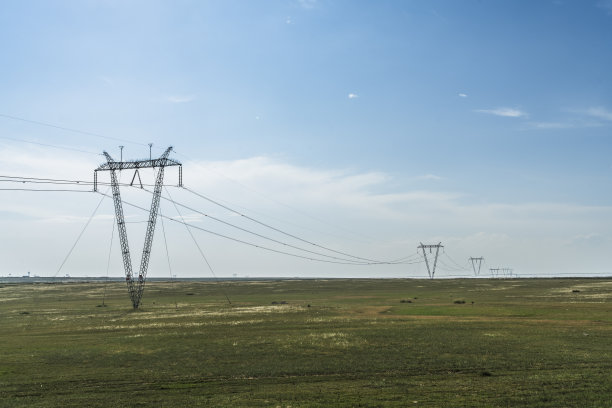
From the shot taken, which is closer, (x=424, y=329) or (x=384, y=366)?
(x=384, y=366)

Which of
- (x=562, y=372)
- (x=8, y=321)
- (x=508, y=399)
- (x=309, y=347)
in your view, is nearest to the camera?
(x=508, y=399)

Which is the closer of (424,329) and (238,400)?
(238,400)

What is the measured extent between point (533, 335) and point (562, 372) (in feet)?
58.6

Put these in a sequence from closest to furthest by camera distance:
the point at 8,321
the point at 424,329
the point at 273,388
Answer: the point at 273,388
the point at 424,329
the point at 8,321

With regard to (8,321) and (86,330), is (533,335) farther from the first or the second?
(8,321)

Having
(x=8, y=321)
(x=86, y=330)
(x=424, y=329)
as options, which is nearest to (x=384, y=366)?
(x=424, y=329)

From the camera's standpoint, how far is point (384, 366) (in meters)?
35.2

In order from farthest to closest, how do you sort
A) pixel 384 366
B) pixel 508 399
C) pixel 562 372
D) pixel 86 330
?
pixel 86 330, pixel 384 366, pixel 562 372, pixel 508 399

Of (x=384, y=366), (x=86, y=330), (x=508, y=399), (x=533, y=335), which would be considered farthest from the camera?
(x=86, y=330)

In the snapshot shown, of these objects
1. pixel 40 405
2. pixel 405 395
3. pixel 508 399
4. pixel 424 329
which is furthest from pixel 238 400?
pixel 424 329

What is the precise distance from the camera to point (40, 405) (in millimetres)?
27031

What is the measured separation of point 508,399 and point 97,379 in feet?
95.1

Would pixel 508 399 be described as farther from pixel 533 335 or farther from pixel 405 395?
pixel 533 335

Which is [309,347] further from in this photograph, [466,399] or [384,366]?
[466,399]
